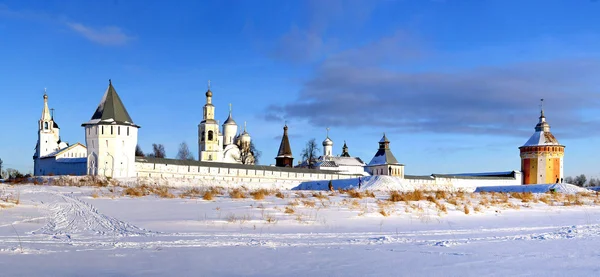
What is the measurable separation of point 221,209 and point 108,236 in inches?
155

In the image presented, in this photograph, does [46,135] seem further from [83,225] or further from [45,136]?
[83,225]

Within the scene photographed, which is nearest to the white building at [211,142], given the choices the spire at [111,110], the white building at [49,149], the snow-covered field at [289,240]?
the white building at [49,149]

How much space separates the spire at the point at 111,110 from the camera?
33062mm

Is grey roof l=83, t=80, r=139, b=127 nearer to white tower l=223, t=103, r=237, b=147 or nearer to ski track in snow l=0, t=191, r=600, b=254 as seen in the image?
ski track in snow l=0, t=191, r=600, b=254

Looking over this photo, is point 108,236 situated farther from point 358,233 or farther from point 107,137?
point 107,137

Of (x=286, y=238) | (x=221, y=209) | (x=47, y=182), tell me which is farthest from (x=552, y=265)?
(x=47, y=182)

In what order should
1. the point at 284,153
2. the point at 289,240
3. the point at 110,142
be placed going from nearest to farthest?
the point at 289,240 → the point at 110,142 → the point at 284,153

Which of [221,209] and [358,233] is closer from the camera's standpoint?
[358,233]

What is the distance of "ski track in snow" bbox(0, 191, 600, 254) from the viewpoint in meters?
6.22

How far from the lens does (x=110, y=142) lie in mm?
32906

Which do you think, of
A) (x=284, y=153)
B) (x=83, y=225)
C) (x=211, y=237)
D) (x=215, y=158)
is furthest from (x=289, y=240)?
(x=215, y=158)

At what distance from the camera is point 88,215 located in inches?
383

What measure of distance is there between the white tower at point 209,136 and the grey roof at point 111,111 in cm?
2499

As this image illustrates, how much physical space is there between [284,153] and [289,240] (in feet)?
162
